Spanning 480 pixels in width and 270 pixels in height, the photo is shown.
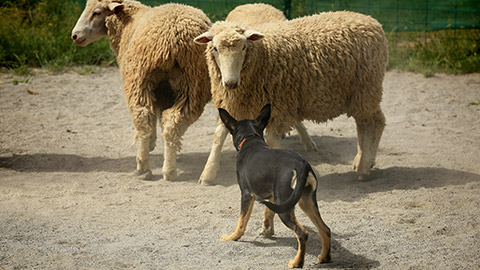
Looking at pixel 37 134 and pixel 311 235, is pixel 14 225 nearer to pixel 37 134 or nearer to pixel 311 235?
pixel 311 235

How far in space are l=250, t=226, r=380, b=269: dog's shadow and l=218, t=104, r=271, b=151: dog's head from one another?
30.6 inches

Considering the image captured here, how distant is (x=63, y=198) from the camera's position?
17.5ft

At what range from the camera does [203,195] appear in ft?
18.0

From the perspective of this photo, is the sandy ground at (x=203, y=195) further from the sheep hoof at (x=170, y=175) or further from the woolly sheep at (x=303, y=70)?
the woolly sheep at (x=303, y=70)

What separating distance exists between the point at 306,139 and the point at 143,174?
2122mm

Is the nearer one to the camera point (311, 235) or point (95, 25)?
point (311, 235)

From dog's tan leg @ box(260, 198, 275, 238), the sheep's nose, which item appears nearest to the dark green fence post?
the sheep's nose

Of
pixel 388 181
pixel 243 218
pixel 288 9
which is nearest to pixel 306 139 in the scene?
pixel 388 181

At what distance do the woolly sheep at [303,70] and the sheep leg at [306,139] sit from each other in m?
1.07

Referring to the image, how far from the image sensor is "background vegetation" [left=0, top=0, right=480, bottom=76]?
1028cm

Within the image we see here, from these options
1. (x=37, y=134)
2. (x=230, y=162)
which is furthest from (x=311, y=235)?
(x=37, y=134)

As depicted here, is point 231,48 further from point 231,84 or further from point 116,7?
point 116,7

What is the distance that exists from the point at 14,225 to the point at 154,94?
2.03 meters

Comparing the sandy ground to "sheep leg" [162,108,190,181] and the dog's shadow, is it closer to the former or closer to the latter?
the dog's shadow
